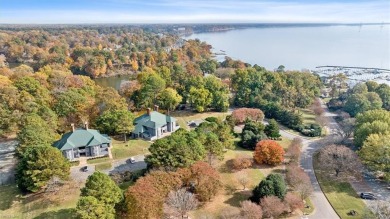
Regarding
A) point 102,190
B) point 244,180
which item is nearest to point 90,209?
point 102,190

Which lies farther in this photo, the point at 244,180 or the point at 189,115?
the point at 189,115

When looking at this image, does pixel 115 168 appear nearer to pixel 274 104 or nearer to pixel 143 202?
pixel 143 202

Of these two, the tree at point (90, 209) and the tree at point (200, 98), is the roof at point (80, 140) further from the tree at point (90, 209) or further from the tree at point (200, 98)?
the tree at point (200, 98)

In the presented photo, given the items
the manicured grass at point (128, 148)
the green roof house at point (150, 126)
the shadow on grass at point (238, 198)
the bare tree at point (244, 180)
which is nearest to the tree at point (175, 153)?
the bare tree at point (244, 180)

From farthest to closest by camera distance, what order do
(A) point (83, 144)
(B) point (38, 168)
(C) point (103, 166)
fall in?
(A) point (83, 144), (C) point (103, 166), (B) point (38, 168)

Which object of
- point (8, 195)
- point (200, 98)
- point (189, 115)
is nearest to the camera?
point (8, 195)

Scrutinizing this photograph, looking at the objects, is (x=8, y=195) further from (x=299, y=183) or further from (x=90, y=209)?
(x=299, y=183)
